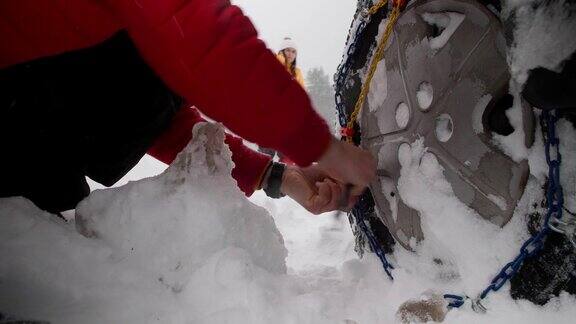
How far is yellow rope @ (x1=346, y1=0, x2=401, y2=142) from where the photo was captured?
1.23 metres

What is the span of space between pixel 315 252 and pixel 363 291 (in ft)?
2.15

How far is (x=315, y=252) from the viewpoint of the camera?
1.83m

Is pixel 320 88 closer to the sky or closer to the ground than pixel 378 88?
closer to the ground

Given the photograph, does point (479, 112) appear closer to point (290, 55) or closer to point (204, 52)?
point (204, 52)

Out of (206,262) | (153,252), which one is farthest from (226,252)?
(153,252)

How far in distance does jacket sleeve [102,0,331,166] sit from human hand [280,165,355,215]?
21.0 inches

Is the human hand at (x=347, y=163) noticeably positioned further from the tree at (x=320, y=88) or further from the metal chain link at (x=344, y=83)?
the tree at (x=320, y=88)

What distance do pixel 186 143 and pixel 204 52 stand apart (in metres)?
0.77

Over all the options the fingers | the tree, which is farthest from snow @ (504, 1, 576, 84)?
the tree

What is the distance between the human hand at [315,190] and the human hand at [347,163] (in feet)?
1.02

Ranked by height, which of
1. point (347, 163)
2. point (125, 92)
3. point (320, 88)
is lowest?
point (320, 88)

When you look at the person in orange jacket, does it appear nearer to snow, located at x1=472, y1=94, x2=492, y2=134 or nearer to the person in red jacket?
the person in red jacket

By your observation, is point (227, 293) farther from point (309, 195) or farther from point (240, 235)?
point (309, 195)

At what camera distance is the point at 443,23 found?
3.59 feet
